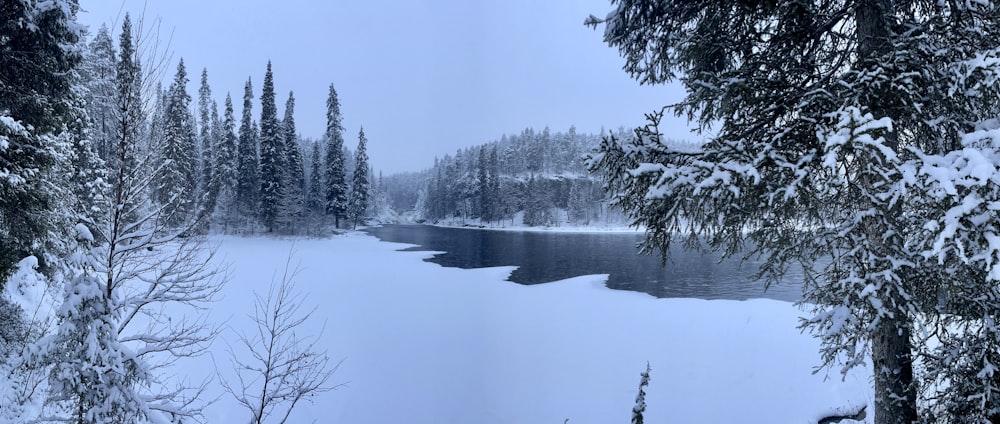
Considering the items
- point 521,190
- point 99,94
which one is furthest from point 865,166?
point 521,190

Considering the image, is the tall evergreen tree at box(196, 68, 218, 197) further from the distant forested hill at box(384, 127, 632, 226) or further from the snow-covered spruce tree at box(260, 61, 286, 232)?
the distant forested hill at box(384, 127, 632, 226)

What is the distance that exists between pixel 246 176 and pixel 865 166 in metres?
51.2

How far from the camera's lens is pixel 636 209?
5.49 m

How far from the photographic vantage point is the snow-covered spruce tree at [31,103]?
888cm

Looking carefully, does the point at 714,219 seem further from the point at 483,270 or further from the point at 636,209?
the point at 483,270

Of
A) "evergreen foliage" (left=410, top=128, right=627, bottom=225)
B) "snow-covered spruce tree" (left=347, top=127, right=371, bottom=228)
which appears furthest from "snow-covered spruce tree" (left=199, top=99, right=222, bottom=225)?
"evergreen foliage" (left=410, top=128, right=627, bottom=225)

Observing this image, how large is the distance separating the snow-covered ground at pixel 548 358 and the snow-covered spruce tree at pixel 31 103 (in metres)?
A: 4.70

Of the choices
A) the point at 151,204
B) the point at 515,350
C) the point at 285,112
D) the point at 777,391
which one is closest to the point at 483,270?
the point at 515,350

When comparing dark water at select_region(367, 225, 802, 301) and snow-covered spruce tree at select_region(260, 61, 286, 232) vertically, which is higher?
snow-covered spruce tree at select_region(260, 61, 286, 232)

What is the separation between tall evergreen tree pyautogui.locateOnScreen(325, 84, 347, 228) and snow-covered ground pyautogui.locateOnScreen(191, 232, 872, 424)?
35.1 meters

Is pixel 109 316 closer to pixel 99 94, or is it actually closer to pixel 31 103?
pixel 31 103

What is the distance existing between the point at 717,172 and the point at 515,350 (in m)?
8.74

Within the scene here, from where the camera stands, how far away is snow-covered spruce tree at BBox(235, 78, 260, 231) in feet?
149

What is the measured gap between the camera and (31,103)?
944cm
